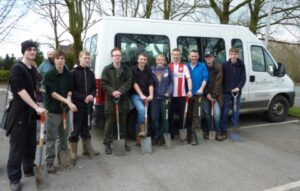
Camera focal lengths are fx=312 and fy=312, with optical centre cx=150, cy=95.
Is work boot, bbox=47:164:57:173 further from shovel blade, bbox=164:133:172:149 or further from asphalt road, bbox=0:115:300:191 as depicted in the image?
shovel blade, bbox=164:133:172:149

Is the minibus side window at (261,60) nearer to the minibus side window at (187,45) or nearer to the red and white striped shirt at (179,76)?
the minibus side window at (187,45)

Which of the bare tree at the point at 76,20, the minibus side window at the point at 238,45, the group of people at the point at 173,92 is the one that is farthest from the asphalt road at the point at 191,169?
the bare tree at the point at 76,20

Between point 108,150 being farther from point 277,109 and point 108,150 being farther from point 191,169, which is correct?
point 277,109

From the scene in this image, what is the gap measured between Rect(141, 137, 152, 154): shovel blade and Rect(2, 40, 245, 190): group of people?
0.10 meters

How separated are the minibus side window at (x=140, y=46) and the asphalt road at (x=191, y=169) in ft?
5.72

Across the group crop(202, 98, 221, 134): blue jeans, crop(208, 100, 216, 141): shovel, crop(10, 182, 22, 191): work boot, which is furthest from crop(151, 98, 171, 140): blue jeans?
crop(10, 182, 22, 191): work boot

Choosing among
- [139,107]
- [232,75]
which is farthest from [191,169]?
[232,75]

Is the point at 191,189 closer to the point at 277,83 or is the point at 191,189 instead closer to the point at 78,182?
the point at 78,182

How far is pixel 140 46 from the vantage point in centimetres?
623

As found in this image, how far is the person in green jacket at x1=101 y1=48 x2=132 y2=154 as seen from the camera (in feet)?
17.7

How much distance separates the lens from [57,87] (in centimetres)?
468

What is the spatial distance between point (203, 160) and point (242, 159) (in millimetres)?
691

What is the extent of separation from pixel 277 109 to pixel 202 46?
2928mm

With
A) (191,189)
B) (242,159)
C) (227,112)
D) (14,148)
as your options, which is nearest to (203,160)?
(242,159)
